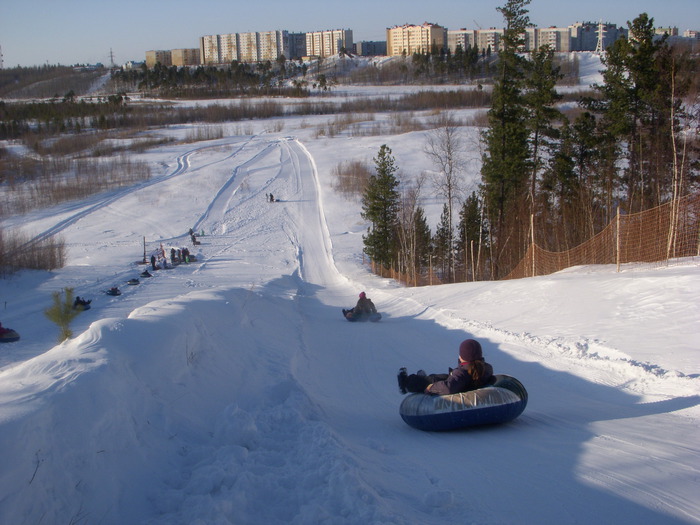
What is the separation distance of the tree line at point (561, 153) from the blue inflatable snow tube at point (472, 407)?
19.0 m

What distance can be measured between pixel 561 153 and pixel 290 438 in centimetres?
3143

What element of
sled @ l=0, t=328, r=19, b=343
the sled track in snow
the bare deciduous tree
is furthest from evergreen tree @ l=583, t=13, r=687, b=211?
the sled track in snow

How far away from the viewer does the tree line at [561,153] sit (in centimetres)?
2731

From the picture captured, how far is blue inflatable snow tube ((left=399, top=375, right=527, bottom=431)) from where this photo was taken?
6.00m

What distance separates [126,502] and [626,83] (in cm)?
3012

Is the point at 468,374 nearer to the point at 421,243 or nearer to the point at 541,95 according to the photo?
the point at 541,95

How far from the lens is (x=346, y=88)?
152875 millimetres

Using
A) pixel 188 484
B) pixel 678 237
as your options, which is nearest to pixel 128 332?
pixel 188 484

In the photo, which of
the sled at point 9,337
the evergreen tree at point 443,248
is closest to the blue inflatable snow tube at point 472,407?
the sled at point 9,337

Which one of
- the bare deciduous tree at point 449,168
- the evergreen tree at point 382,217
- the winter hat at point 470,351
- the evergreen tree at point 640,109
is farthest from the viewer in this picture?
the evergreen tree at point 382,217

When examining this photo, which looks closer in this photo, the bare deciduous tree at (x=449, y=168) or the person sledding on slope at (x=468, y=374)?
the person sledding on slope at (x=468, y=374)

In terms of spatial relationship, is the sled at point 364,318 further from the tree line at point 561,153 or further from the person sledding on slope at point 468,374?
the tree line at point 561,153

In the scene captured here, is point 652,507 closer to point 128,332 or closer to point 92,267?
point 128,332

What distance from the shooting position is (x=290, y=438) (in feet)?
17.7
